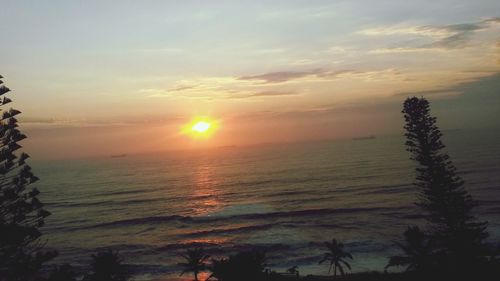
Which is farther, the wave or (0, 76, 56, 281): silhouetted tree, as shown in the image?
the wave

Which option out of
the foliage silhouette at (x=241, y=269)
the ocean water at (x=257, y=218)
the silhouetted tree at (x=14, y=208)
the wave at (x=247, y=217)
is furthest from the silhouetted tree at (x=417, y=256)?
the wave at (x=247, y=217)

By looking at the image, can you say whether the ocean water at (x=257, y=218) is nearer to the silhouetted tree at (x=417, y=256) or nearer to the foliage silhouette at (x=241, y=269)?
the silhouetted tree at (x=417, y=256)

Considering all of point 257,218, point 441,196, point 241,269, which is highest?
point 441,196

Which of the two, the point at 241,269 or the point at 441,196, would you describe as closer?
the point at 241,269

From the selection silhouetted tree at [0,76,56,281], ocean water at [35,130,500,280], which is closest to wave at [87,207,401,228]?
ocean water at [35,130,500,280]

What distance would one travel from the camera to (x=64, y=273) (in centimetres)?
2617

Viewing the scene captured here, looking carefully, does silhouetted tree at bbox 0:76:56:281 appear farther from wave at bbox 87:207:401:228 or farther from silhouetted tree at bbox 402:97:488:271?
wave at bbox 87:207:401:228

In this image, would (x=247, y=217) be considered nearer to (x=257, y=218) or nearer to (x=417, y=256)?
(x=257, y=218)

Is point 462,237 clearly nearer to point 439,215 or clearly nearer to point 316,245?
point 439,215

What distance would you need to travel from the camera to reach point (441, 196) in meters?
30.4

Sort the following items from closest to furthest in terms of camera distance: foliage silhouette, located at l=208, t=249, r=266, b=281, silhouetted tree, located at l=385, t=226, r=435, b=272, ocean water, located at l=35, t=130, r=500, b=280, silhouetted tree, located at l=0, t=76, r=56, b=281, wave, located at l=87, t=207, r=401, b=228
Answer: silhouetted tree, located at l=0, t=76, r=56, b=281, foliage silhouette, located at l=208, t=249, r=266, b=281, silhouetted tree, located at l=385, t=226, r=435, b=272, ocean water, located at l=35, t=130, r=500, b=280, wave, located at l=87, t=207, r=401, b=228

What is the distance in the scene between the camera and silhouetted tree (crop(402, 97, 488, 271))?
29.1m

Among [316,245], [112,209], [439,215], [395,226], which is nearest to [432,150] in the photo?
[439,215]

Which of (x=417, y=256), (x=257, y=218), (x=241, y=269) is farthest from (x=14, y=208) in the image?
(x=257, y=218)
